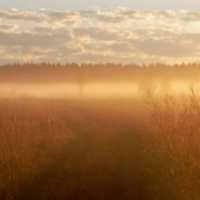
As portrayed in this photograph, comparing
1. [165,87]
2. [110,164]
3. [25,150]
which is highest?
[165,87]

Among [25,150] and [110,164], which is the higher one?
[25,150]

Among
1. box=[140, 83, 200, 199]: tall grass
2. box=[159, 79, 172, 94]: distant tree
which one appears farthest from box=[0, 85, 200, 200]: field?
box=[159, 79, 172, 94]: distant tree

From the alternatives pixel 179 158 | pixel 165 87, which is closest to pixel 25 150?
pixel 179 158

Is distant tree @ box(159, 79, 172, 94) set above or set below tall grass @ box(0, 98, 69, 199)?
→ above

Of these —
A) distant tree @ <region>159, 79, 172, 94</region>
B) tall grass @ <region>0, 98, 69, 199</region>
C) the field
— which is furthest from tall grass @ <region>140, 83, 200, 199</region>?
distant tree @ <region>159, 79, 172, 94</region>

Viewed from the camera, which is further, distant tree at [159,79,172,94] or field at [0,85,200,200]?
distant tree at [159,79,172,94]

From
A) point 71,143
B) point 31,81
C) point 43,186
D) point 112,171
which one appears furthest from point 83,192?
point 31,81

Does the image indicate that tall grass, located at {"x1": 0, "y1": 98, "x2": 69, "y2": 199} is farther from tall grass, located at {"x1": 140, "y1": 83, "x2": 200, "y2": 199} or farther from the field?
tall grass, located at {"x1": 140, "y1": 83, "x2": 200, "y2": 199}

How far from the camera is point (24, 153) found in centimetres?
1577

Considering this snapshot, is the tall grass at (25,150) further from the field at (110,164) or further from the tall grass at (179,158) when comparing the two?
the tall grass at (179,158)

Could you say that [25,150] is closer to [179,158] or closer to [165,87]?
[179,158]

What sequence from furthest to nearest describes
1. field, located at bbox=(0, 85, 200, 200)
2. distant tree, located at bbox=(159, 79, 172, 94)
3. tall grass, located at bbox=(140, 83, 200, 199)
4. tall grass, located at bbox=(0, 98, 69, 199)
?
distant tree, located at bbox=(159, 79, 172, 94) → tall grass, located at bbox=(0, 98, 69, 199) → field, located at bbox=(0, 85, 200, 200) → tall grass, located at bbox=(140, 83, 200, 199)

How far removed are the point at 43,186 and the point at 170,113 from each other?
4.84 m

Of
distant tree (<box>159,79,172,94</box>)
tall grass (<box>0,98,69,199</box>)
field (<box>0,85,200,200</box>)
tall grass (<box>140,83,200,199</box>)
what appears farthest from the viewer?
distant tree (<box>159,79,172,94</box>)
